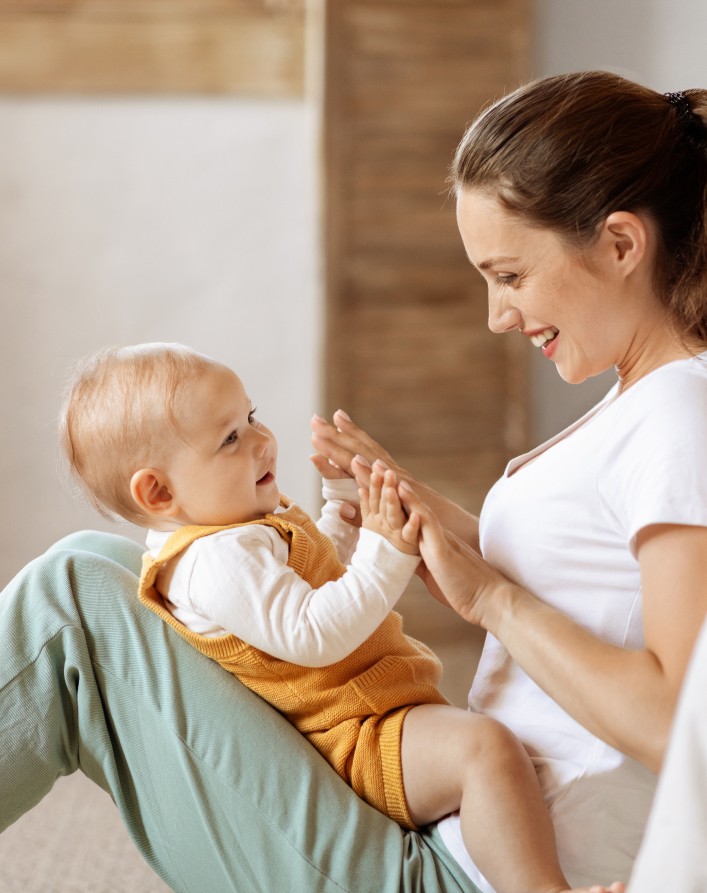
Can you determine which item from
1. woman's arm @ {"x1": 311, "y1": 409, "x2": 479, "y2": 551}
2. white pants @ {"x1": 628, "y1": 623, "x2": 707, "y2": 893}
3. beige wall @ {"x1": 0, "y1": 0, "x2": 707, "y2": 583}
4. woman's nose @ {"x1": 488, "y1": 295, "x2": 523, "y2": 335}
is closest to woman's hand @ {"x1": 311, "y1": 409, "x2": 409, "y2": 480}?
woman's arm @ {"x1": 311, "y1": 409, "x2": 479, "y2": 551}

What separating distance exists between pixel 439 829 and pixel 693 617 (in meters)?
0.40

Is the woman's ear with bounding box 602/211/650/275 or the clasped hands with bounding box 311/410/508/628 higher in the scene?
the woman's ear with bounding box 602/211/650/275

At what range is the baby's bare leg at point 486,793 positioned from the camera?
105 centimetres

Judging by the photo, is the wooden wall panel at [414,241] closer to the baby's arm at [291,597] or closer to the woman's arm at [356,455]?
the woman's arm at [356,455]

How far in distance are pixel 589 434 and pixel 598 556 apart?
128mm

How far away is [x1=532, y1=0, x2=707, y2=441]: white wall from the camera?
2.63 meters

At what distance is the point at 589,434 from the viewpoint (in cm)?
113

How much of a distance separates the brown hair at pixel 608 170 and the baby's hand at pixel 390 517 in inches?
12.7

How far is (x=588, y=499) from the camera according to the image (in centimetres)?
110

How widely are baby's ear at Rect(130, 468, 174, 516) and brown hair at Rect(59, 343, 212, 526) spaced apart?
2 centimetres

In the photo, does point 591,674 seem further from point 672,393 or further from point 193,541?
point 193,541

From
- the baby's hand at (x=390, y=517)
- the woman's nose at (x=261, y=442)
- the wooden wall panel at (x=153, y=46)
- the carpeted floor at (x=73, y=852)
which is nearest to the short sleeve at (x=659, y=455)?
the baby's hand at (x=390, y=517)

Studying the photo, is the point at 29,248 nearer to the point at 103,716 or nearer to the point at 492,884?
the point at 103,716

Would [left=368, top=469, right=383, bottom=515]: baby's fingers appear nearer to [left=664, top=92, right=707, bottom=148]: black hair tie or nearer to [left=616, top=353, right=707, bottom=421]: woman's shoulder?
[left=616, top=353, right=707, bottom=421]: woman's shoulder
